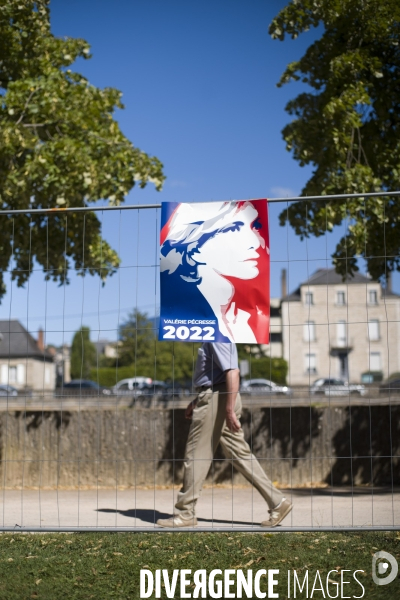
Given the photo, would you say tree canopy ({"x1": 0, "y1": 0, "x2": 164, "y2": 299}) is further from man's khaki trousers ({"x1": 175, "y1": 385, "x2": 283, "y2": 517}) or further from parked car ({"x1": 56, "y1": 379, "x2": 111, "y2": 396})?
man's khaki trousers ({"x1": 175, "y1": 385, "x2": 283, "y2": 517})

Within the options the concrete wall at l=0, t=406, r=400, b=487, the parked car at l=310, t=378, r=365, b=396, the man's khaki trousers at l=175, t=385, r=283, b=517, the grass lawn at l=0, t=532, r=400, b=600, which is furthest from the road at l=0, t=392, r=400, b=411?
the grass lawn at l=0, t=532, r=400, b=600

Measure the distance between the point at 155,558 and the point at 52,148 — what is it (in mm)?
6752

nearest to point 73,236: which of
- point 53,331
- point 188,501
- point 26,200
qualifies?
point 26,200

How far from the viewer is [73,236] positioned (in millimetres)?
10914

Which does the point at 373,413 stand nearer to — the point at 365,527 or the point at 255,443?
the point at 255,443

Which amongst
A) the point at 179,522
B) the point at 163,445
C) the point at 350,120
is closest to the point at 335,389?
the point at 179,522

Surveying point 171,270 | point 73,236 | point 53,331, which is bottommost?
point 53,331

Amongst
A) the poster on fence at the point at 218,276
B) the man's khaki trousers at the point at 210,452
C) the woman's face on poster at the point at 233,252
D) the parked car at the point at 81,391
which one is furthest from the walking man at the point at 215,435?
the parked car at the point at 81,391

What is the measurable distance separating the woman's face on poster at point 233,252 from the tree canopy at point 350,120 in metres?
3.65

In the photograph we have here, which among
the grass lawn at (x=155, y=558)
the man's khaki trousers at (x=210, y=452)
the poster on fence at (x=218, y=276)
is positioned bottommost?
the grass lawn at (x=155, y=558)

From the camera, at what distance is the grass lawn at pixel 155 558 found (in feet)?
13.9

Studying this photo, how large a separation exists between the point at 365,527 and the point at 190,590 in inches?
73.5

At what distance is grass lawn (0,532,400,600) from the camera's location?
13.9ft

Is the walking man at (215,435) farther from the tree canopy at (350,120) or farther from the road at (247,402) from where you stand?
the tree canopy at (350,120)
